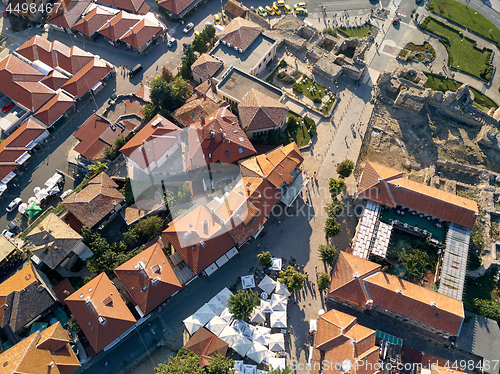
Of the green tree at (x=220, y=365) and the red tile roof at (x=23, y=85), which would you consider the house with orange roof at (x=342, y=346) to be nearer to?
the green tree at (x=220, y=365)

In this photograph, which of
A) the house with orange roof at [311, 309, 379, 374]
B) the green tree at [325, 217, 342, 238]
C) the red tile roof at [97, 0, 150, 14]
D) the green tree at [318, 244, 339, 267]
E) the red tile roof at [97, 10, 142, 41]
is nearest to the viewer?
the house with orange roof at [311, 309, 379, 374]

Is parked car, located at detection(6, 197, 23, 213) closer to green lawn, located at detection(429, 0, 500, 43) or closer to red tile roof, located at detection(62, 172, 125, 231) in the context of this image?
red tile roof, located at detection(62, 172, 125, 231)

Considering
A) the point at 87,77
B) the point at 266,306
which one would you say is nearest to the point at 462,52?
the point at 266,306

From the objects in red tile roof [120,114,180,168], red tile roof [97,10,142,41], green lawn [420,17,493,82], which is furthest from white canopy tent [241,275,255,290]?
green lawn [420,17,493,82]

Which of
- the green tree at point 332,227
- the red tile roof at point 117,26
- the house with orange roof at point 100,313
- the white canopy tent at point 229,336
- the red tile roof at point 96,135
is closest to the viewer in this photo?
the house with orange roof at point 100,313

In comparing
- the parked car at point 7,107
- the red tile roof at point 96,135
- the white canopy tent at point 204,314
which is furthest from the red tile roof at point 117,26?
the white canopy tent at point 204,314

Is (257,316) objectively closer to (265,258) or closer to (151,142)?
(265,258)
